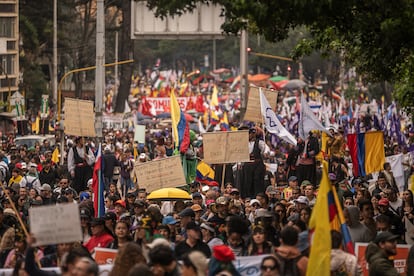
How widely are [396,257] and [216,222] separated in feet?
10.4

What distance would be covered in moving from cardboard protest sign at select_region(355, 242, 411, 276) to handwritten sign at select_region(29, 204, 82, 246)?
3.41 metres

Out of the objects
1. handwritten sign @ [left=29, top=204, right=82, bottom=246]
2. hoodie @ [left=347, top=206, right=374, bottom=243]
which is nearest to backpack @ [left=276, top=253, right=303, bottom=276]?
handwritten sign @ [left=29, top=204, right=82, bottom=246]

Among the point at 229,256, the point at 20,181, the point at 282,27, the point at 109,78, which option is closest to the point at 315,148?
the point at 20,181

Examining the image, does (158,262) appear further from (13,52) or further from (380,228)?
(13,52)

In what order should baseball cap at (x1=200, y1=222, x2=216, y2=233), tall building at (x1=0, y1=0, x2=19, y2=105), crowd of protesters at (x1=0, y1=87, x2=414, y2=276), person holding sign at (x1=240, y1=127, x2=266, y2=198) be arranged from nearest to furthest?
1. crowd of protesters at (x1=0, y1=87, x2=414, y2=276)
2. baseball cap at (x1=200, y1=222, x2=216, y2=233)
3. person holding sign at (x1=240, y1=127, x2=266, y2=198)
4. tall building at (x1=0, y1=0, x2=19, y2=105)

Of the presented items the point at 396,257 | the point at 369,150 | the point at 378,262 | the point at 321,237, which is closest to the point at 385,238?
the point at 378,262

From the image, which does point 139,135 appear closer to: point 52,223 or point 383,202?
point 383,202

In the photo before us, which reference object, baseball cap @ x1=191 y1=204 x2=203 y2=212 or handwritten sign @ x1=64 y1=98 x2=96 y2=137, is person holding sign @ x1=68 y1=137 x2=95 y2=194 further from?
baseball cap @ x1=191 y1=204 x2=203 y2=212

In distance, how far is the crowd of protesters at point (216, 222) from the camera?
1162cm

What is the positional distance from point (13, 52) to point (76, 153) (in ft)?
144

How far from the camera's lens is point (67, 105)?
87.0ft

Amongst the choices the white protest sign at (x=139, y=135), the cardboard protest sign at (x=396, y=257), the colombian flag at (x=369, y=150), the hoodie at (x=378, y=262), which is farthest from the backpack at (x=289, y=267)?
the white protest sign at (x=139, y=135)

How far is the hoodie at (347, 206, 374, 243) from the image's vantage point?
14711mm

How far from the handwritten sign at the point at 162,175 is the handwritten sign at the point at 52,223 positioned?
1015 cm
